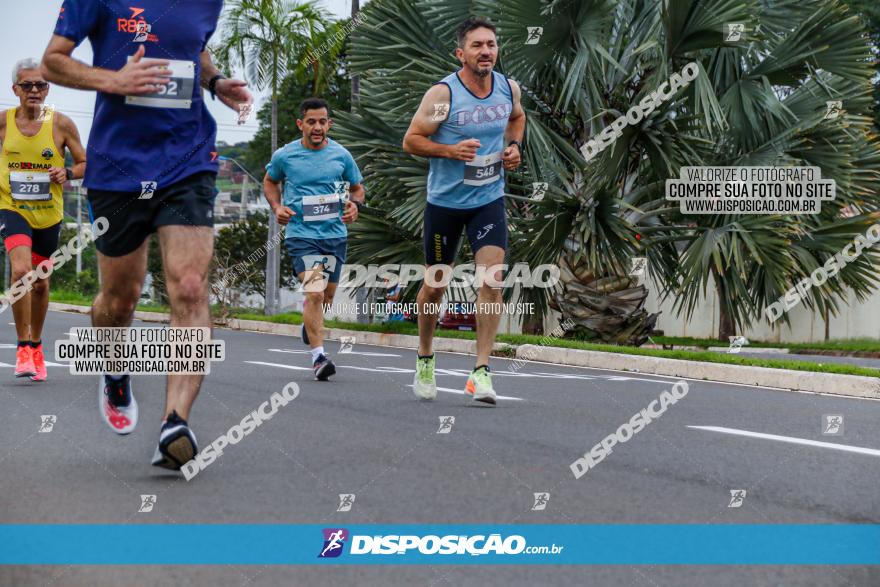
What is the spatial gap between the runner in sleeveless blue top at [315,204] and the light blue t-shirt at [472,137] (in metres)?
2.11

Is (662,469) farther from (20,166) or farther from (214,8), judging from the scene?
(20,166)

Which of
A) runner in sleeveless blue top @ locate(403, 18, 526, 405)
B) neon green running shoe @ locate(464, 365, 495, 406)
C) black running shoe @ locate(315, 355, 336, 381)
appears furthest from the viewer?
black running shoe @ locate(315, 355, 336, 381)

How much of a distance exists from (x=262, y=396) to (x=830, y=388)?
197 inches

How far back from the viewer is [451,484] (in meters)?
4.11

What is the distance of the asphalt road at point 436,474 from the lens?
3.04 meters

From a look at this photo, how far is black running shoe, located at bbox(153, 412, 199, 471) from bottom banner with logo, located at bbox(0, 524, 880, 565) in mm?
580

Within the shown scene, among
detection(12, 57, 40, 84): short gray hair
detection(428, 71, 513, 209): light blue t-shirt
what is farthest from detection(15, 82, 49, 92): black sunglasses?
detection(428, 71, 513, 209): light blue t-shirt

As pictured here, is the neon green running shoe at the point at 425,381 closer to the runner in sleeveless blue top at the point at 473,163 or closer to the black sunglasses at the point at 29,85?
the runner in sleeveless blue top at the point at 473,163

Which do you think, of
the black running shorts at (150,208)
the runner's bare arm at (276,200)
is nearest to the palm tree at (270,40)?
the runner's bare arm at (276,200)

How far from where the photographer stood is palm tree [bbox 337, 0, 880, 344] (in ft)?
40.9

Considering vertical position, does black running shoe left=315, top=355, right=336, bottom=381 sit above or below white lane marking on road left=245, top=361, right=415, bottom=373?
above

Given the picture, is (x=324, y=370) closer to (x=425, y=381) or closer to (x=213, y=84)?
(x=425, y=381)

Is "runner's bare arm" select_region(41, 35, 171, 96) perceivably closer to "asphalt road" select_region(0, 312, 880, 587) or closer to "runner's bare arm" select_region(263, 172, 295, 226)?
"asphalt road" select_region(0, 312, 880, 587)

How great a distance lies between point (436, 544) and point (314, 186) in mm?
6221
